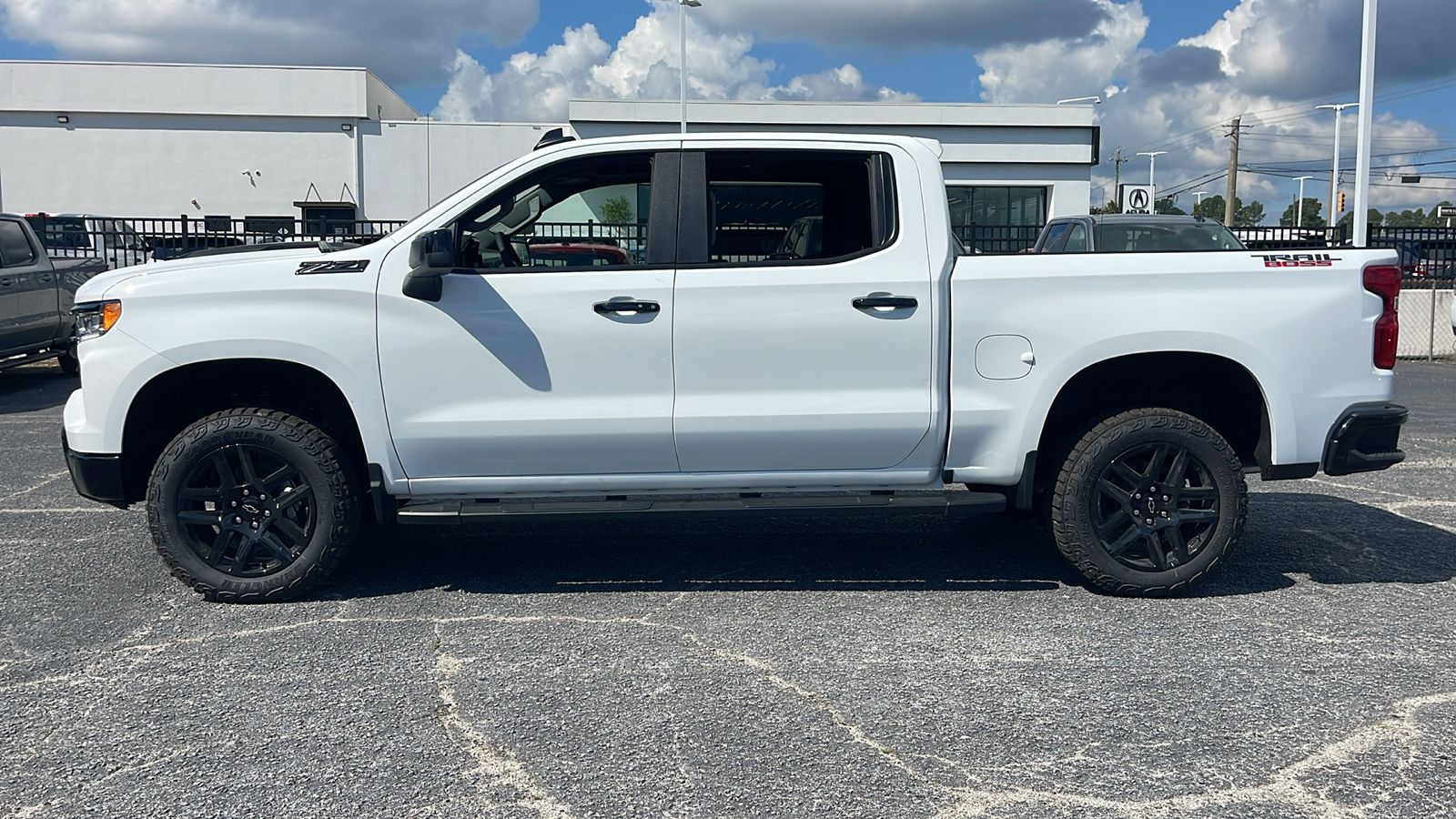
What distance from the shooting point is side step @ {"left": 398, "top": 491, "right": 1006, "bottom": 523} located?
15.3 ft

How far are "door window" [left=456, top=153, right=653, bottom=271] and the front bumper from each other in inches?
65.8

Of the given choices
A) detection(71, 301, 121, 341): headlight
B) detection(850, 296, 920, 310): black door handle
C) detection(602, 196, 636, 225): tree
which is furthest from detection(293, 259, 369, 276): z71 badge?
detection(850, 296, 920, 310): black door handle

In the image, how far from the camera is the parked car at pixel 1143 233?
1332cm

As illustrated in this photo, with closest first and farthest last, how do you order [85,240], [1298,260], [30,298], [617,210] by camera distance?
[1298,260]
[617,210]
[30,298]
[85,240]

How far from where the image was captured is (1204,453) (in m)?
4.78

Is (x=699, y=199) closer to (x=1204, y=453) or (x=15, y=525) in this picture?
(x=1204, y=453)

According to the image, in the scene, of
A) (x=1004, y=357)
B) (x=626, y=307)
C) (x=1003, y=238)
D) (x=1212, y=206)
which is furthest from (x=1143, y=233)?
(x=1212, y=206)

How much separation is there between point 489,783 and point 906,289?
8.50ft

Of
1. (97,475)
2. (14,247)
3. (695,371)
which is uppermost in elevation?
(14,247)

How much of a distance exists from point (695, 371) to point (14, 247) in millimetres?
10443

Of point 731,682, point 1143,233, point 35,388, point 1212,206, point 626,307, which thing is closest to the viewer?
point 731,682

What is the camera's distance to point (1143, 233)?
13.9 m

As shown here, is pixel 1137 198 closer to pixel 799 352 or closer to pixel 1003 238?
pixel 1003 238

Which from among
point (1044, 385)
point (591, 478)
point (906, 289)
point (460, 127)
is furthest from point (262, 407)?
point (460, 127)
